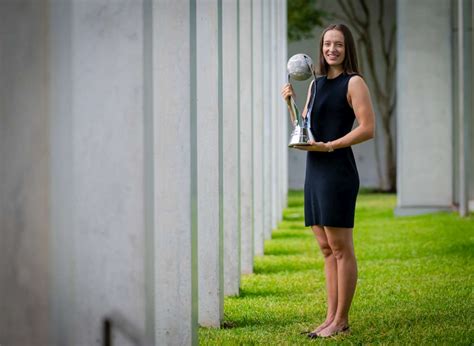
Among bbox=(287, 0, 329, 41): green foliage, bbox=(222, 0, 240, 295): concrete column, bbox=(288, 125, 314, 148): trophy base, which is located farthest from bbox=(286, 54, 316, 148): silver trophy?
bbox=(287, 0, 329, 41): green foliage

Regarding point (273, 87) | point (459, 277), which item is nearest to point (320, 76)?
point (459, 277)

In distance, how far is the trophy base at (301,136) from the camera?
5121 millimetres

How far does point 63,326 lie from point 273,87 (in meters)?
11.3

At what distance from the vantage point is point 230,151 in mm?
7816

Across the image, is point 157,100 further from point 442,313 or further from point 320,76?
point 442,313

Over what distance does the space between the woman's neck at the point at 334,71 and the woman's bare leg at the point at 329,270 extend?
0.78m

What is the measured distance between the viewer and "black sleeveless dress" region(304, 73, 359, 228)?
5258 millimetres

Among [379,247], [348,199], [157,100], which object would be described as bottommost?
[379,247]

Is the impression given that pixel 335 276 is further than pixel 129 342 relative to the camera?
Yes

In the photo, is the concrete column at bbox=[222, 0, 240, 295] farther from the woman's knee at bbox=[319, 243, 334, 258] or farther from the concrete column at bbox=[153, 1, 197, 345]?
the concrete column at bbox=[153, 1, 197, 345]

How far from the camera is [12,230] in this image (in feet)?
11.4

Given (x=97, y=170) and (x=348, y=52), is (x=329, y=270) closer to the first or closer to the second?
(x=348, y=52)

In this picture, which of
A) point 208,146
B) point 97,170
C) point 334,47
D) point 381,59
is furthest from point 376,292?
point 381,59

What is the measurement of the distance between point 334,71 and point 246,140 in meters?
4.04
